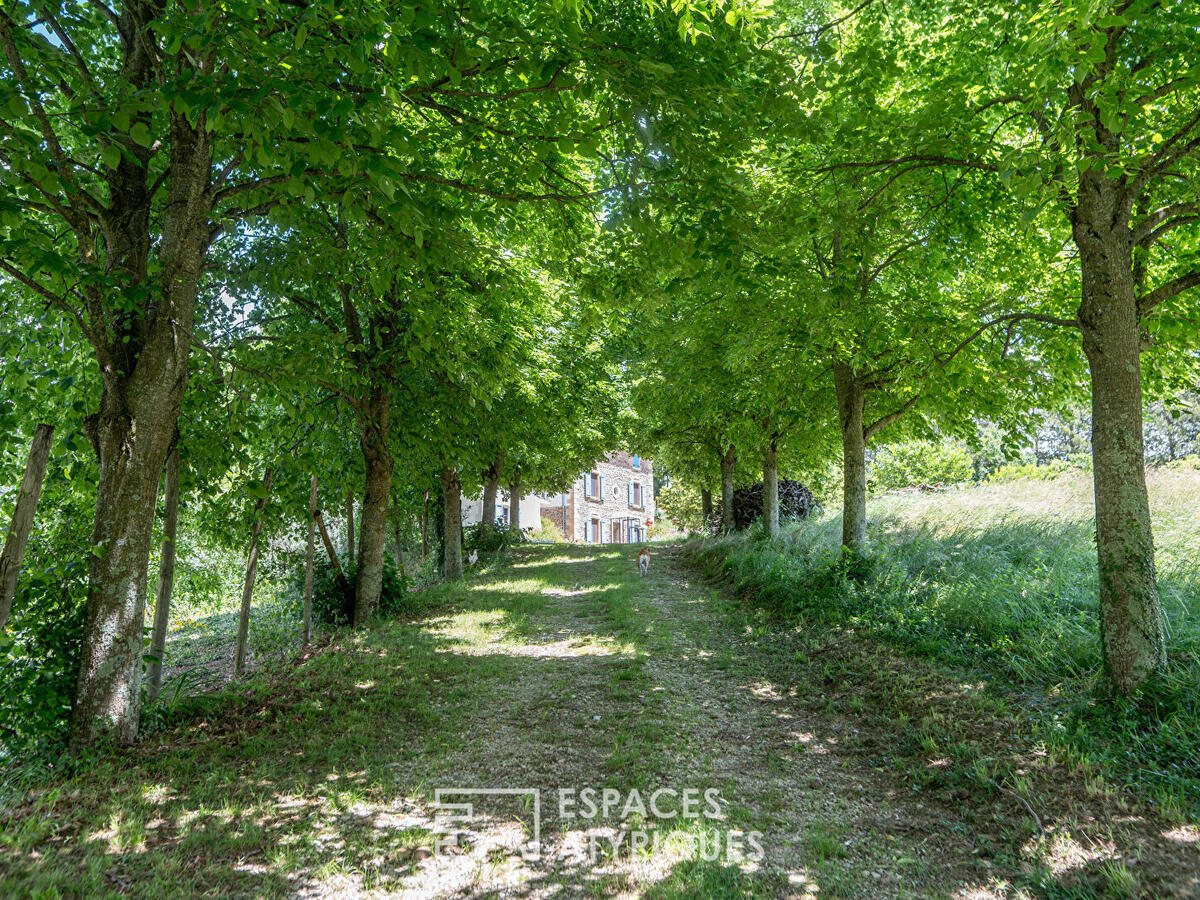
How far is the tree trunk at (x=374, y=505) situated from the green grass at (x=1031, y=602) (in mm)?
6667

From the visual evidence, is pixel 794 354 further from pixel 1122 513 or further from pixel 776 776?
pixel 776 776

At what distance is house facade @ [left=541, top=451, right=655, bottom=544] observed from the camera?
40.9 meters

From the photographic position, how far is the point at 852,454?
408 inches

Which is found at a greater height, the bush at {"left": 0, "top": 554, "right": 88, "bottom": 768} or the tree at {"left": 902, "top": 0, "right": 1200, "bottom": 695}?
the tree at {"left": 902, "top": 0, "right": 1200, "bottom": 695}

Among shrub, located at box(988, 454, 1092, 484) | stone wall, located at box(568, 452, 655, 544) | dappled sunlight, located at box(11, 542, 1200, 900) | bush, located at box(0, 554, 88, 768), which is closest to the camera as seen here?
dappled sunlight, located at box(11, 542, 1200, 900)

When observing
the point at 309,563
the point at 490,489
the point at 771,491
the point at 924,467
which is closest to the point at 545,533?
the point at 490,489

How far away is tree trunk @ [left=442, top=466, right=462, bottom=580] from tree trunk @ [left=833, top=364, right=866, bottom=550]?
9855 mm

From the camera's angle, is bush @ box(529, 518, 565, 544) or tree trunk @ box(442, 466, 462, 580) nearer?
tree trunk @ box(442, 466, 462, 580)

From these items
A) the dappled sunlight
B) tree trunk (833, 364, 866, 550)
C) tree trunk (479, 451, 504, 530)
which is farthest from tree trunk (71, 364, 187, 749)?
tree trunk (479, 451, 504, 530)

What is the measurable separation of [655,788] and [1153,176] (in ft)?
20.2

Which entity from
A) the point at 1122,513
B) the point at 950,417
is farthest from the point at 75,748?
the point at 950,417

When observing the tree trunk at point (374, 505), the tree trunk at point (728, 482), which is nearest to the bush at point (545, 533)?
the tree trunk at point (728, 482)

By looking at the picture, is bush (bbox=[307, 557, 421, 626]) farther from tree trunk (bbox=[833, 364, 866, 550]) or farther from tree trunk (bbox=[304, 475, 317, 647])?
tree trunk (bbox=[833, 364, 866, 550])

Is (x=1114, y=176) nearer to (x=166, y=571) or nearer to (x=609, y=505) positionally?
(x=166, y=571)
